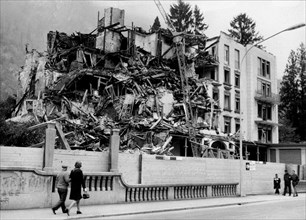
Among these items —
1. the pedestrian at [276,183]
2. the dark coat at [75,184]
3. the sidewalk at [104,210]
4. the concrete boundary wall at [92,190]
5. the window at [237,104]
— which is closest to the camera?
the sidewalk at [104,210]

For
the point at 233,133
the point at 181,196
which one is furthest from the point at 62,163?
the point at 233,133

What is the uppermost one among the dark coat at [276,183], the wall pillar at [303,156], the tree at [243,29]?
the tree at [243,29]

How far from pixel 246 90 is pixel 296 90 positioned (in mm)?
21956

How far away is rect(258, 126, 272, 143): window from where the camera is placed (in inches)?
2329

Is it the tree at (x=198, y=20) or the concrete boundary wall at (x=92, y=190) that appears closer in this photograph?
the concrete boundary wall at (x=92, y=190)

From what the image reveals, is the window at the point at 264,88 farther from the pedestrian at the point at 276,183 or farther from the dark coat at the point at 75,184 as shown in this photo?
the dark coat at the point at 75,184

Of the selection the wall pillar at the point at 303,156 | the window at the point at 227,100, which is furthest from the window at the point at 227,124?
the wall pillar at the point at 303,156

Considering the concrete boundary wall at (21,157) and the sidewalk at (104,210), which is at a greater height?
the concrete boundary wall at (21,157)

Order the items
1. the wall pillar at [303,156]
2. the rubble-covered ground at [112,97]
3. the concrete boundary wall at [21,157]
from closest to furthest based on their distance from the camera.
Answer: the concrete boundary wall at [21,157] → the rubble-covered ground at [112,97] → the wall pillar at [303,156]

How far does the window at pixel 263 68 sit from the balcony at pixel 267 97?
2.89m

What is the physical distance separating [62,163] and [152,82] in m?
30.9

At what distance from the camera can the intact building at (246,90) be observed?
53.8m

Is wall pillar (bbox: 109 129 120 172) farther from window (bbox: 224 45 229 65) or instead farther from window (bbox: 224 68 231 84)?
window (bbox: 224 45 229 65)

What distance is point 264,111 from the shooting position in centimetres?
6069
